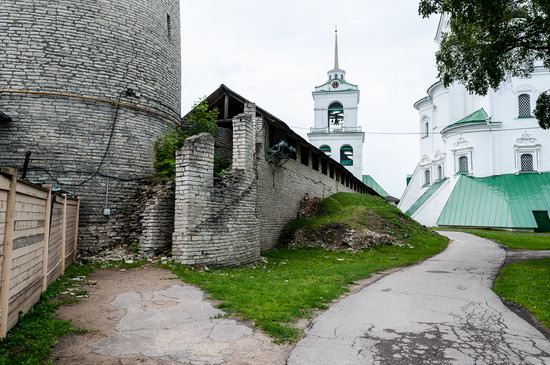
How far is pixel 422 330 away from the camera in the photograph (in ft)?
18.5

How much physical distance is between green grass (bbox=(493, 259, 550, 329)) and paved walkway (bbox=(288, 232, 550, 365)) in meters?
0.34

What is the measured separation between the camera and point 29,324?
16.8 ft

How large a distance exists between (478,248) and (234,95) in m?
12.6

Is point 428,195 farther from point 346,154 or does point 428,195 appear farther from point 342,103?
point 342,103

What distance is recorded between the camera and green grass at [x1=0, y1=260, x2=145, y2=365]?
4.20 m

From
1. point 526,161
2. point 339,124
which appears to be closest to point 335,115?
point 339,124

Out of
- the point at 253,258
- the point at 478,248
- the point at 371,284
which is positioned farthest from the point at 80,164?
the point at 478,248

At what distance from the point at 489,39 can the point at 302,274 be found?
8902 millimetres

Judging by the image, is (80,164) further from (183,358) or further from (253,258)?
(183,358)

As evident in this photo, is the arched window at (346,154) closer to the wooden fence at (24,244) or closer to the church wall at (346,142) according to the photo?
the church wall at (346,142)

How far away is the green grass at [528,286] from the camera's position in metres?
7.04

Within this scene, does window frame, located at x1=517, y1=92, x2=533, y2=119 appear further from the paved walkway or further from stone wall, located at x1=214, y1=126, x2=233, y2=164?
the paved walkway

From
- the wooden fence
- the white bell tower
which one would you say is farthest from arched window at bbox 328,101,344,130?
the wooden fence

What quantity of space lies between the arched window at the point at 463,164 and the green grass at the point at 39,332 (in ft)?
115
